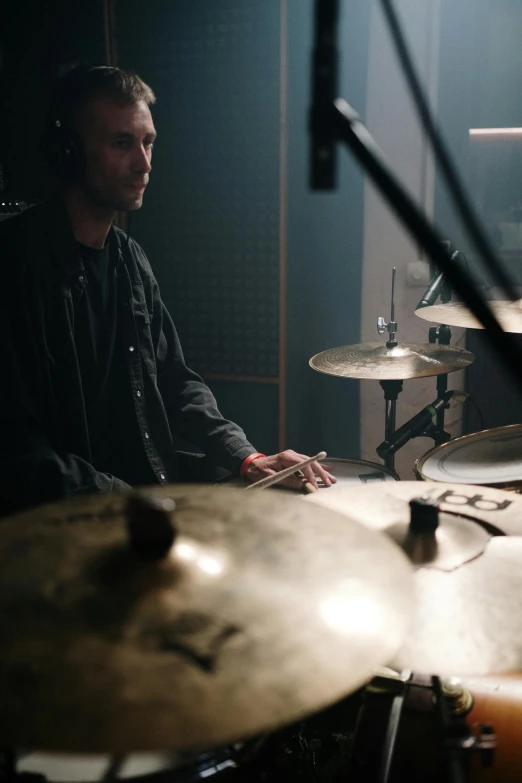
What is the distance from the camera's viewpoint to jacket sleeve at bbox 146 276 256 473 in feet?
5.93

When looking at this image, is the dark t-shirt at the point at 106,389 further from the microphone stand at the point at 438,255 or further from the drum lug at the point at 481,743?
the microphone stand at the point at 438,255

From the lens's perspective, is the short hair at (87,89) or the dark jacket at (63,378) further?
the short hair at (87,89)

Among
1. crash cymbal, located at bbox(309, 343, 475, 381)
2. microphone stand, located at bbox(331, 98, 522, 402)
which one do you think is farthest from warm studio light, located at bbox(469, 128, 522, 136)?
microphone stand, located at bbox(331, 98, 522, 402)

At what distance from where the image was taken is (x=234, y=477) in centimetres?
179

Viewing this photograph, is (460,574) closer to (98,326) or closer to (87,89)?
(98,326)

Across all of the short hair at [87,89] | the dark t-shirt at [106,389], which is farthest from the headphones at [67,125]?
the dark t-shirt at [106,389]

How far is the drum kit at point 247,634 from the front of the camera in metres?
0.54

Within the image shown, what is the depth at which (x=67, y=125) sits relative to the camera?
1868 mm

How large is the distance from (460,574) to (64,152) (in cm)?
146

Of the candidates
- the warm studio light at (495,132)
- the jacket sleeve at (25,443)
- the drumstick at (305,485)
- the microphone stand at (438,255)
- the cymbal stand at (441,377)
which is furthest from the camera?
the warm studio light at (495,132)

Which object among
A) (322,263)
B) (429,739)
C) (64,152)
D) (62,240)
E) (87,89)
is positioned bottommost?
(429,739)

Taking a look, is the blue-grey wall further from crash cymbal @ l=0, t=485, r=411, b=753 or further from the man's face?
crash cymbal @ l=0, t=485, r=411, b=753

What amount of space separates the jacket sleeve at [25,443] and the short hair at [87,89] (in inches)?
21.9

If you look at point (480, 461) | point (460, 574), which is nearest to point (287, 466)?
point (480, 461)
